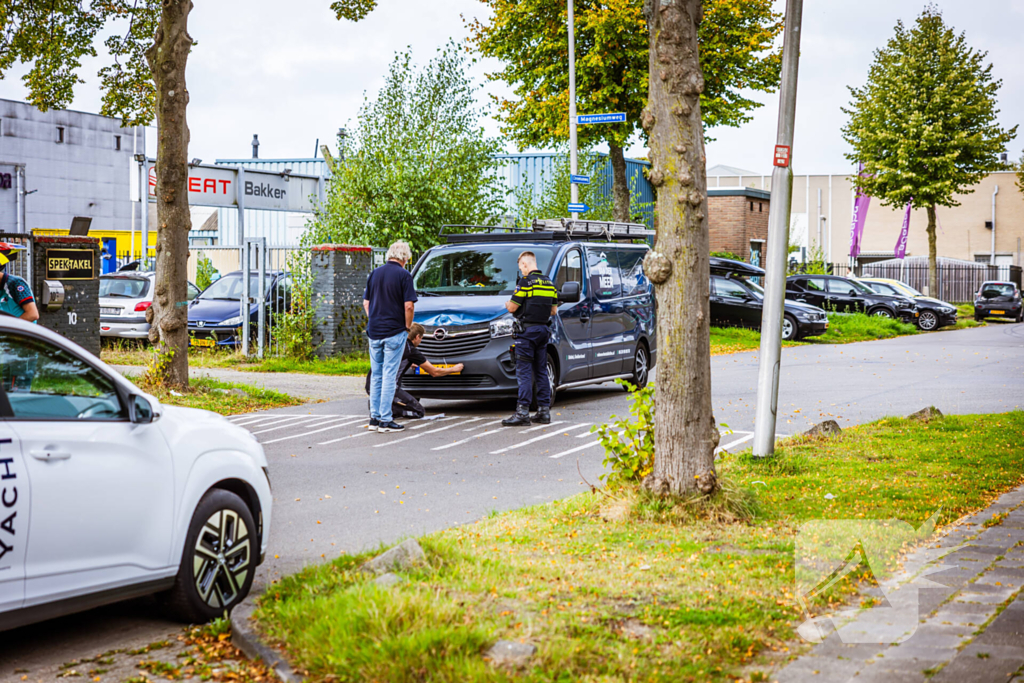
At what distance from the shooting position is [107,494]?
15.0 feet

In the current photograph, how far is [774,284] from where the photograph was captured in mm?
8500

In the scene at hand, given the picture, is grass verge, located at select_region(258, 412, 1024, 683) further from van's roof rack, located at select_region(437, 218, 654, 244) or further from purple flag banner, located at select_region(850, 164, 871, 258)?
purple flag banner, located at select_region(850, 164, 871, 258)

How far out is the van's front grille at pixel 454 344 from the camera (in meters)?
12.5

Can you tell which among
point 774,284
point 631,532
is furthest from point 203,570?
point 774,284

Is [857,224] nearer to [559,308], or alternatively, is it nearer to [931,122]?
[931,122]

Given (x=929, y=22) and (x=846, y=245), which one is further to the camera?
(x=846, y=245)

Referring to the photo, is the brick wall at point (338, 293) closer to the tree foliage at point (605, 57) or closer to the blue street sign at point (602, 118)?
the blue street sign at point (602, 118)

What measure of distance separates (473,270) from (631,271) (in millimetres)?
2877

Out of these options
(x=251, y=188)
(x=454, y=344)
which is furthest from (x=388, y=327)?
(x=251, y=188)

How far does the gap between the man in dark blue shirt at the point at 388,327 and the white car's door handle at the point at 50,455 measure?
713 centimetres

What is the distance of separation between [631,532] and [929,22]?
132 ft

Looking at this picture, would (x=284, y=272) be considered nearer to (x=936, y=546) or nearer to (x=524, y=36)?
(x=524, y=36)

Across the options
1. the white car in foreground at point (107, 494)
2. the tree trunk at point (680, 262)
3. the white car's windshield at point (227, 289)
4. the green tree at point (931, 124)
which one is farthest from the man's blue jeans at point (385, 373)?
the green tree at point (931, 124)

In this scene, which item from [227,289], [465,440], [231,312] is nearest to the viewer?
[465,440]
